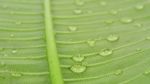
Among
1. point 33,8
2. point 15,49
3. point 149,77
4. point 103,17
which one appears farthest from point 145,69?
point 33,8

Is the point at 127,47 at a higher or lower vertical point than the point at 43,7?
lower

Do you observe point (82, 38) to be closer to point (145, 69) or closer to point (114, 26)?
point (114, 26)

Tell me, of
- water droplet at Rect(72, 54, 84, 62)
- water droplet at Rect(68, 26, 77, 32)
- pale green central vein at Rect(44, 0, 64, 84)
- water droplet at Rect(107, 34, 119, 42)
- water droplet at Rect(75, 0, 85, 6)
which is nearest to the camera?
pale green central vein at Rect(44, 0, 64, 84)

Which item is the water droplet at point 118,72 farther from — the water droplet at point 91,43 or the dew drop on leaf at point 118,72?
the water droplet at point 91,43

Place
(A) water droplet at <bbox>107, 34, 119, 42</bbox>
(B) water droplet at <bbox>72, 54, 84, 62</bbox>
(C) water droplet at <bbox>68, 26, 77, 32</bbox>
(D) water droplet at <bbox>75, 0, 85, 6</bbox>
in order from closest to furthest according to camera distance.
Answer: (B) water droplet at <bbox>72, 54, 84, 62</bbox> → (A) water droplet at <bbox>107, 34, 119, 42</bbox> → (C) water droplet at <bbox>68, 26, 77, 32</bbox> → (D) water droplet at <bbox>75, 0, 85, 6</bbox>

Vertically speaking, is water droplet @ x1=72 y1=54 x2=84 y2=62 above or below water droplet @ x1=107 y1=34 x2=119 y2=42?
below

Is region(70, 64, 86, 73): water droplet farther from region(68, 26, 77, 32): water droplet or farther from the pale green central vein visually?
region(68, 26, 77, 32): water droplet

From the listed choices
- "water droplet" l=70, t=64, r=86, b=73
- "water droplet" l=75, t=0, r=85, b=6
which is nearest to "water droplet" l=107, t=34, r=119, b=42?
"water droplet" l=70, t=64, r=86, b=73

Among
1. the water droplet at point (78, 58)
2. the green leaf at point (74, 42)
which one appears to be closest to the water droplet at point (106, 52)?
the green leaf at point (74, 42)
